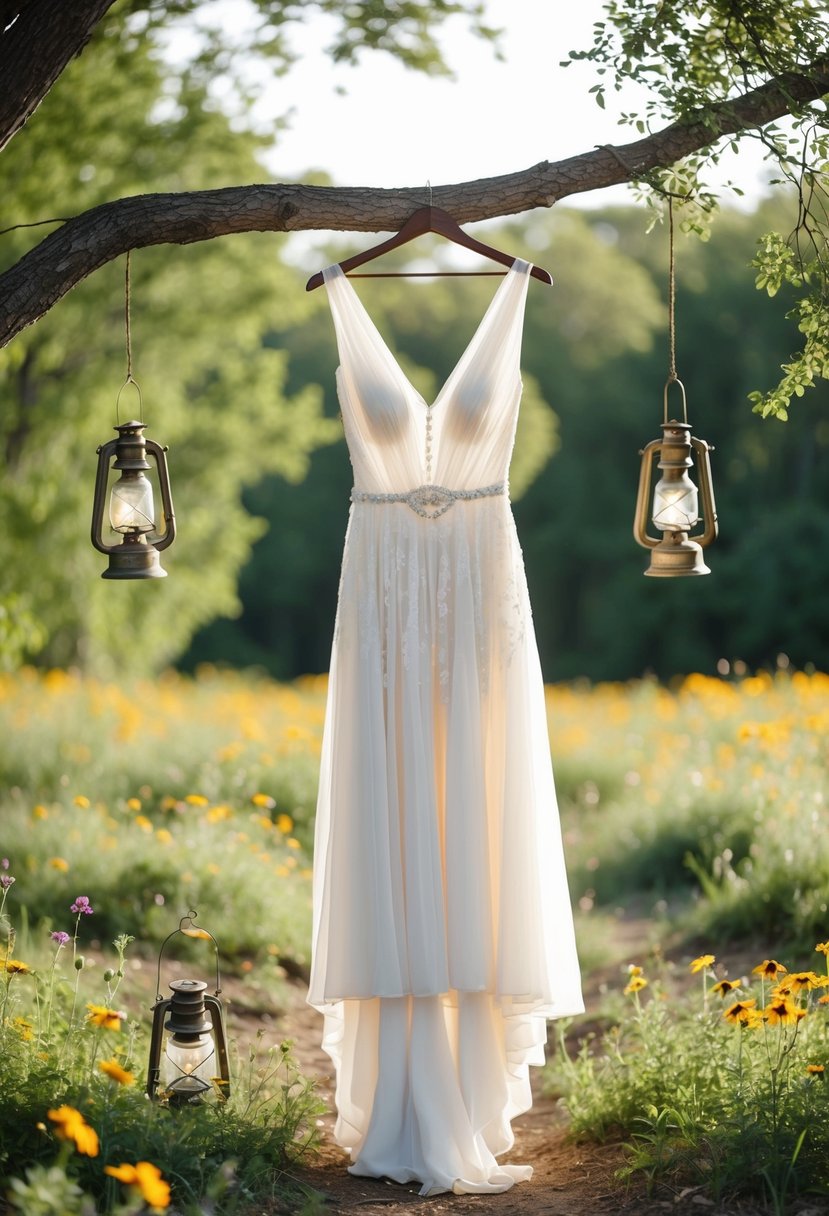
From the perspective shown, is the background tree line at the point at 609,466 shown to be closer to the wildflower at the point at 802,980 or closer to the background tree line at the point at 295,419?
the background tree line at the point at 295,419

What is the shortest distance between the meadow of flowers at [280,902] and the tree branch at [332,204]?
1.82 m

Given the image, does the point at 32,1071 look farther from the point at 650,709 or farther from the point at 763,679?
the point at 650,709

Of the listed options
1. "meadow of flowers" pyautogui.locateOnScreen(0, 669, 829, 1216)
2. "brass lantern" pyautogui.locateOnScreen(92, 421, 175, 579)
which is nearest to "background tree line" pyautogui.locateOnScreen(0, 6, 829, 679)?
"meadow of flowers" pyautogui.locateOnScreen(0, 669, 829, 1216)

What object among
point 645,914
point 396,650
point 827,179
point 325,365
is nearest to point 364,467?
point 396,650

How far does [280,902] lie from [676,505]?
9.62 feet

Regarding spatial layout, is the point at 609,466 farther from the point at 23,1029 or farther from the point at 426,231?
the point at 23,1029

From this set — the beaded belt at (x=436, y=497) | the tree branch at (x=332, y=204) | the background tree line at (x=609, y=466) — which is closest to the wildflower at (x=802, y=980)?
the beaded belt at (x=436, y=497)

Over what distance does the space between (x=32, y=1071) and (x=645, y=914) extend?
165 inches

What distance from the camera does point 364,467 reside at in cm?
365

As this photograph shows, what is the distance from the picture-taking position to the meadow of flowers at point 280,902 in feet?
10.3


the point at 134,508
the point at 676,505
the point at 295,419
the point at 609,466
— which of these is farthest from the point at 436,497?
the point at 609,466

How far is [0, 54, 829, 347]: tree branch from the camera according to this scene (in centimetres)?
358

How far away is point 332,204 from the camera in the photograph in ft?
12.2

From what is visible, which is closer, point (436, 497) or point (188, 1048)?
point (188, 1048)
